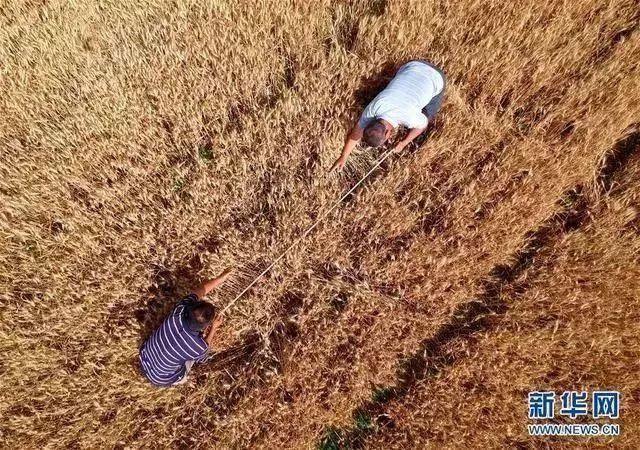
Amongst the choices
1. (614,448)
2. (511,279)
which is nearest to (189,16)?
(511,279)

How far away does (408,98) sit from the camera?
7.98 ft

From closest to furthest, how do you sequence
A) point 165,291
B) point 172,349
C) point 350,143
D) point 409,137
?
1. point 172,349
2. point 409,137
3. point 350,143
4. point 165,291

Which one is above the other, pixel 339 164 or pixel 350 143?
pixel 350 143

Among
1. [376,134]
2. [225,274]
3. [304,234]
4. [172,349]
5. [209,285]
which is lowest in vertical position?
[172,349]

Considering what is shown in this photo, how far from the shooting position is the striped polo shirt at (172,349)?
2.33 meters

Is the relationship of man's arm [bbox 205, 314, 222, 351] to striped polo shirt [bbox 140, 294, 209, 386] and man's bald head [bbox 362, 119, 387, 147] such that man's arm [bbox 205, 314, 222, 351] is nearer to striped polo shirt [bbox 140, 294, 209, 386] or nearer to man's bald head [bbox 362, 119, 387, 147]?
striped polo shirt [bbox 140, 294, 209, 386]

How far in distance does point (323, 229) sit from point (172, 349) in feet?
3.86

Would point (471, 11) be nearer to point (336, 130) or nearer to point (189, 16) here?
point (336, 130)

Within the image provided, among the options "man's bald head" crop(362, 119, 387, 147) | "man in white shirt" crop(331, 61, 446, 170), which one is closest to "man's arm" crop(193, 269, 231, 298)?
"man in white shirt" crop(331, 61, 446, 170)

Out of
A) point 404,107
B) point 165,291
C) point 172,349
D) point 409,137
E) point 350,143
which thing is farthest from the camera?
point 165,291

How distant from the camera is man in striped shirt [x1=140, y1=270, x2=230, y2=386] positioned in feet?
7.51

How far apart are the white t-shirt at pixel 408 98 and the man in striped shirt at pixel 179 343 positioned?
146 cm

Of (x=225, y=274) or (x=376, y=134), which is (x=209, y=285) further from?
(x=376, y=134)

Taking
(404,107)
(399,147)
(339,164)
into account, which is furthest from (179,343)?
(404,107)
